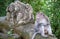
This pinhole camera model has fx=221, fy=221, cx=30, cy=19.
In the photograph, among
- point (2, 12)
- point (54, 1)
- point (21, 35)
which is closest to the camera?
point (21, 35)

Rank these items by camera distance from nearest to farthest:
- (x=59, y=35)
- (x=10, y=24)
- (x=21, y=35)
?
(x=21, y=35)
(x=10, y=24)
(x=59, y=35)

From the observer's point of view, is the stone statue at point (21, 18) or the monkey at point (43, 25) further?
the stone statue at point (21, 18)

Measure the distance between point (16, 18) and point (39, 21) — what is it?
3.64 ft

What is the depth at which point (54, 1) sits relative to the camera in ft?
21.6

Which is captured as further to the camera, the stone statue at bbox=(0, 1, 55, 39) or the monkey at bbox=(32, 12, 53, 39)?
the stone statue at bbox=(0, 1, 55, 39)

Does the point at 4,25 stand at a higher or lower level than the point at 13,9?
lower

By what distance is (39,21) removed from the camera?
4051 millimetres

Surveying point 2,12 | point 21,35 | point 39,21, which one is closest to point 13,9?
point 21,35


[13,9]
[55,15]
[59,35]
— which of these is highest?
[13,9]

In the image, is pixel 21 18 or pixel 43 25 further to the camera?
pixel 21 18

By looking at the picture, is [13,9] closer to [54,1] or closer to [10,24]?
[10,24]

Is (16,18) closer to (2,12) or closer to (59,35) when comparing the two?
(59,35)

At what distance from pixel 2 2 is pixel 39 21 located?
5.29m

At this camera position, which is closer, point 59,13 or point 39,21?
point 39,21
